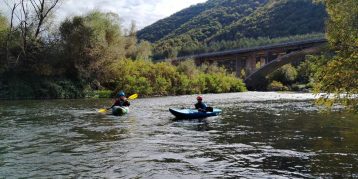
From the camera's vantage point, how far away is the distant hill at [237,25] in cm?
10669

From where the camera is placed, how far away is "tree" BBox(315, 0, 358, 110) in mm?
10227

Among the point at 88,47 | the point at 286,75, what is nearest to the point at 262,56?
the point at 286,75

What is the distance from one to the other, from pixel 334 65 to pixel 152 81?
4122 cm

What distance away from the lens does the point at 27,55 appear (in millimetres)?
43875

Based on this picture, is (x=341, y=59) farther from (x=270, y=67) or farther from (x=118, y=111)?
(x=270, y=67)

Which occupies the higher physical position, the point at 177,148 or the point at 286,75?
the point at 286,75

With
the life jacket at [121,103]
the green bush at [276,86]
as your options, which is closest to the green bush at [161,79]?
the green bush at [276,86]

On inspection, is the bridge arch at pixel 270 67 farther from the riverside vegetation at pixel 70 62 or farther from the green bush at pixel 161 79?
the riverside vegetation at pixel 70 62

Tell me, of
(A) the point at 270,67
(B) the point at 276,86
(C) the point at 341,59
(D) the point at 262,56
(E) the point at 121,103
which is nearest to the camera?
(C) the point at 341,59

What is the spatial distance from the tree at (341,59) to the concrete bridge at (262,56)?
54.7 meters

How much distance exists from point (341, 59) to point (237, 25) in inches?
5191

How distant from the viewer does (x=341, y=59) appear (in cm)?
1045

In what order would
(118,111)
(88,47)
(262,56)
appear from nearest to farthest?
(118,111)
(88,47)
(262,56)

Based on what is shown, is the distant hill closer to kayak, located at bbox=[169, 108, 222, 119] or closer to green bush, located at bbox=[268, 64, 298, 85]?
green bush, located at bbox=[268, 64, 298, 85]
